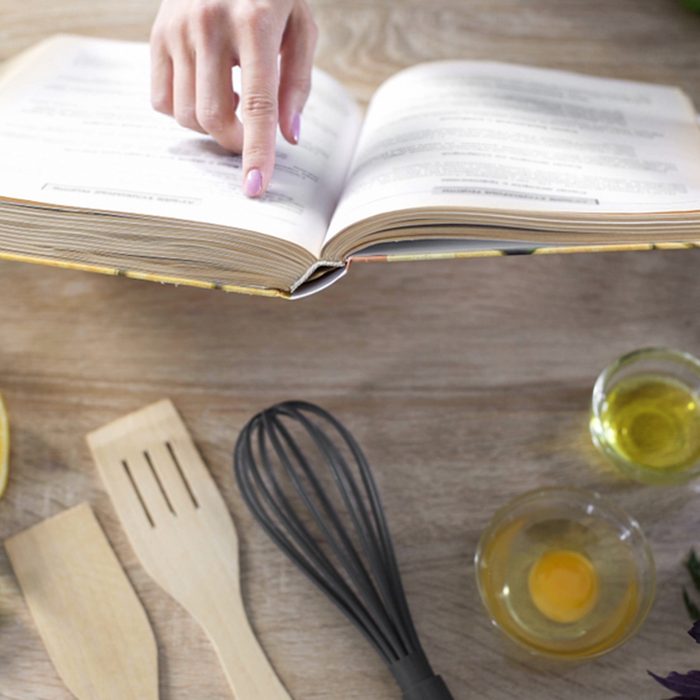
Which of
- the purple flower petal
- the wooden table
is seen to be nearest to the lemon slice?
the wooden table

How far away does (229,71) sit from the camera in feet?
2.18

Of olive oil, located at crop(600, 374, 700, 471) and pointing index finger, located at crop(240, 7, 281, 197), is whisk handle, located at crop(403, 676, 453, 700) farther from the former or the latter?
pointing index finger, located at crop(240, 7, 281, 197)

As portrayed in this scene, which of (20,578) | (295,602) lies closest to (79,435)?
(20,578)

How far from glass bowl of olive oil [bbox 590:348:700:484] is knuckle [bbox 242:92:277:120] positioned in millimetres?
327

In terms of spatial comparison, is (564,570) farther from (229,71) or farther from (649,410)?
(229,71)

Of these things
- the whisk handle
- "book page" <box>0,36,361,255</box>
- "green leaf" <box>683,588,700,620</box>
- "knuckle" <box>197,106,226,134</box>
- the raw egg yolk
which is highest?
"knuckle" <box>197,106,226,134</box>

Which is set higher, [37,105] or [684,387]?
[37,105]

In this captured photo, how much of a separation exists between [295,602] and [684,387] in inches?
13.8

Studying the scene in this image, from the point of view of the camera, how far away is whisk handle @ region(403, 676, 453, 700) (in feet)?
1.89

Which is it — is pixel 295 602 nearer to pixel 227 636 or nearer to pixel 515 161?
pixel 227 636

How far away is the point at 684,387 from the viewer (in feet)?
2.26

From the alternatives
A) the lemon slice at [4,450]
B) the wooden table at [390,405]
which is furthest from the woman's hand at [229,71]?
the lemon slice at [4,450]

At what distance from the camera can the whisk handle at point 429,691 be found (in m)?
0.58

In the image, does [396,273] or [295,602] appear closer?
[295,602]
